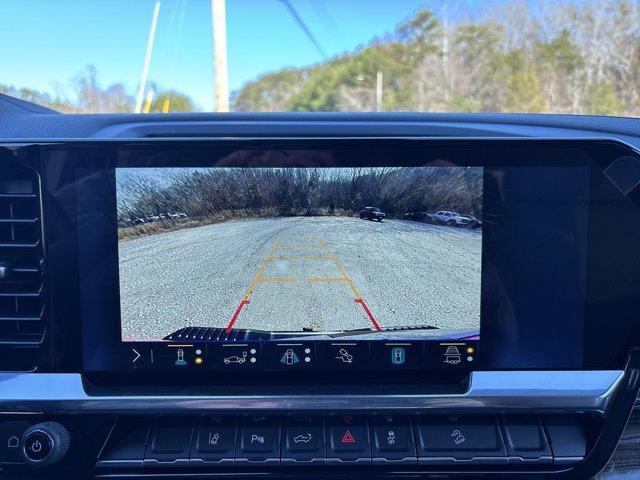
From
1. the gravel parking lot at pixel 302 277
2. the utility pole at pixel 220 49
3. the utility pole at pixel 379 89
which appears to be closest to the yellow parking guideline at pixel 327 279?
the gravel parking lot at pixel 302 277

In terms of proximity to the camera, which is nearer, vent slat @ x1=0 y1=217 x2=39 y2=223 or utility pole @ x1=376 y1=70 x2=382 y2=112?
vent slat @ x1=0 y1=217 x2=39 y2=223

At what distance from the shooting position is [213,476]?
183cm

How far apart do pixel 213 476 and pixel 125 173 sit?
1.04m

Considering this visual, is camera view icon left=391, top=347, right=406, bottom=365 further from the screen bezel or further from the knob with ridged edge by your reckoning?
the knob with ridged edge

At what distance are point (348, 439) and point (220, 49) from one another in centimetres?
383

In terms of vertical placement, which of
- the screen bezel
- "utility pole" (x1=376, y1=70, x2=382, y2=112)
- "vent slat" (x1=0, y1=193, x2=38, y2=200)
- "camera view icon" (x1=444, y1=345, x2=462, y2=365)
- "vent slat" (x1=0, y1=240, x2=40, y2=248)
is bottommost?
"camera view icon" (x1=444, y1=345, x2=462, y2=365)

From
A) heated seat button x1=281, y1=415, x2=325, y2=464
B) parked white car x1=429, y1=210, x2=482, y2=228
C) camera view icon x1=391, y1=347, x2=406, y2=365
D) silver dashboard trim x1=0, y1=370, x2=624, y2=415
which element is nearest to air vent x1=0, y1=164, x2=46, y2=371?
silver dashboard trim x1=0, y1=370, x2=624, y2=415

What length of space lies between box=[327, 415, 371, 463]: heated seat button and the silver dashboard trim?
0.09m

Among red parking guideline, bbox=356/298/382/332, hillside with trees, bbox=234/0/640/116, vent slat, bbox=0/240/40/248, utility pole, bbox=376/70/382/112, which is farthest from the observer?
utility pole, bbox=376/70/382/112

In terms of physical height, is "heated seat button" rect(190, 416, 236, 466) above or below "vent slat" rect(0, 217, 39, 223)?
below

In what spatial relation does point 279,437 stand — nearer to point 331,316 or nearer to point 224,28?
point 331,316

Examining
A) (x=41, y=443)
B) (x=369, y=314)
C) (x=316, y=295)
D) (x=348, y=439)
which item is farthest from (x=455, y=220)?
(x=41, y=443)

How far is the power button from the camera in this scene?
181 cm

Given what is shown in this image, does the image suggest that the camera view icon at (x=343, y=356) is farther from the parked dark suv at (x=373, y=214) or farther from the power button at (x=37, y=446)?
the power button at (x=37, y=446)
